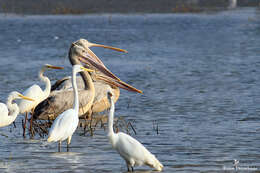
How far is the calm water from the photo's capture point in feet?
24.3

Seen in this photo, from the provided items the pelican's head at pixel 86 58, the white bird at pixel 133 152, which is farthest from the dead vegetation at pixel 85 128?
the white bird at pixel 133 152

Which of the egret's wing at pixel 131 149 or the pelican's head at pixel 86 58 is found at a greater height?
the pelican's head at pixel 86 58

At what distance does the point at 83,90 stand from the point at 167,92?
3.60 m

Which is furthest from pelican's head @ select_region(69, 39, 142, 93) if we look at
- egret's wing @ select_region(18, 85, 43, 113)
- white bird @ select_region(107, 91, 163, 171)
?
white bird @ select_region(107, 91, 163, 171)

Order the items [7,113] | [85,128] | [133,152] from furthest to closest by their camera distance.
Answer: [85,128], [7,113], [133,152]

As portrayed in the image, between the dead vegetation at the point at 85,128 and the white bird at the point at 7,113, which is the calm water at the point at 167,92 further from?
the white bird at the point at 7,113

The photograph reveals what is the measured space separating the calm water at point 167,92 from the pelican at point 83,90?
0.42 metres

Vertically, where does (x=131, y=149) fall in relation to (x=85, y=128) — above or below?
above

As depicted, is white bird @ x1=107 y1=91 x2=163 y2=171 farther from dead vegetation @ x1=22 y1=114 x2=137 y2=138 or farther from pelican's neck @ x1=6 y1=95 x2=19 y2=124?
dead vegetation @ x1=22 y1=114 x2=137 y2=138

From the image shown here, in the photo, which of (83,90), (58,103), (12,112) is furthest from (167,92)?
(12,112)

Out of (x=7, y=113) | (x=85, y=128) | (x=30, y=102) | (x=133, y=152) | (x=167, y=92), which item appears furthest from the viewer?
(x=167, y=92)

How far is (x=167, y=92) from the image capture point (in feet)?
42.1

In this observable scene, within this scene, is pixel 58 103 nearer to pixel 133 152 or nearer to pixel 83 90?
pixel 83 90

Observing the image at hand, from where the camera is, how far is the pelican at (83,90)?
30.9 feet
